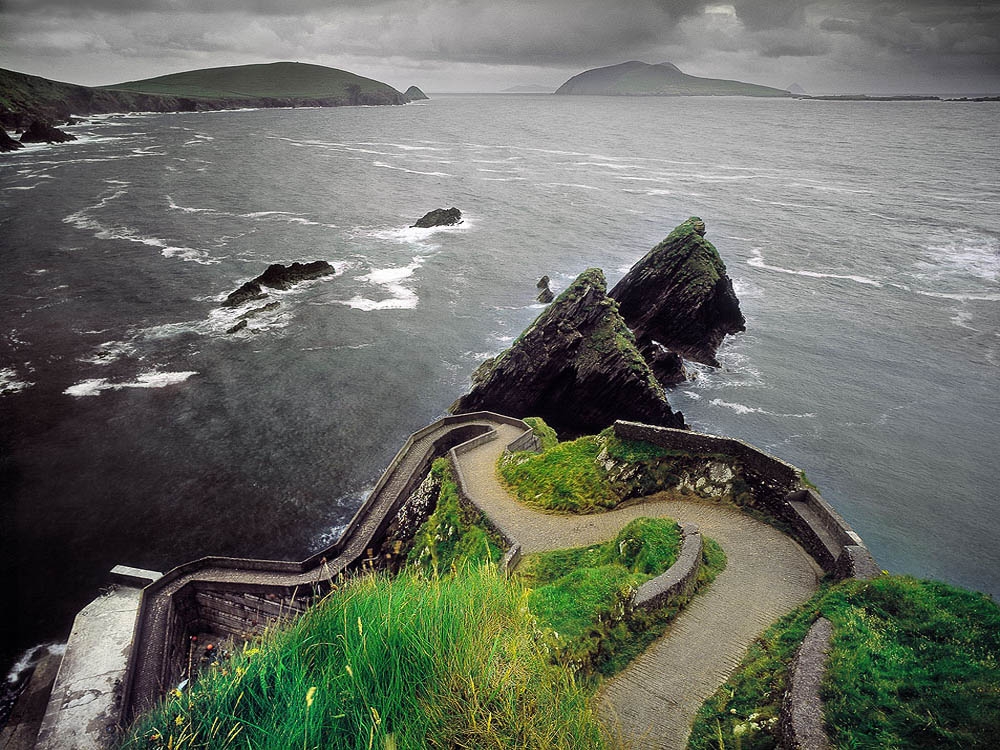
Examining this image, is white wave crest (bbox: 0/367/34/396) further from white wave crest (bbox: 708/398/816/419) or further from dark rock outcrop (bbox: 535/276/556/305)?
white wave crest (bbox: 708/398/816/419)

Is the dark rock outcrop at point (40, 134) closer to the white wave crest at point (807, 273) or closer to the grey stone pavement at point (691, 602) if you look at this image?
the white wave crest at point (807, 273)

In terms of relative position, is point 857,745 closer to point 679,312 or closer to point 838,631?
point 838,631

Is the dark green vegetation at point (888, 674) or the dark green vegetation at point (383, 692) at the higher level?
the dark green vegetation at point (383, 692)

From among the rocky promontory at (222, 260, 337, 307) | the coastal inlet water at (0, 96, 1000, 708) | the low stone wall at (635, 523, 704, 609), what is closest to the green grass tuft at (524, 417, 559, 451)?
the coastal inlet water at (0, 96, 1000, 708)

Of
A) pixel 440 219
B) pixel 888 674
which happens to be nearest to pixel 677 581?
pixel 888 674

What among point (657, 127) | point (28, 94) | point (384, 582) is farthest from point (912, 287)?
point (28, 94)

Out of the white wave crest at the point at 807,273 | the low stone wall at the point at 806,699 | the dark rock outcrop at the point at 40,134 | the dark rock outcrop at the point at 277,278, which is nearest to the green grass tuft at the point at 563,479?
the low stone wall at the point at 806,699
